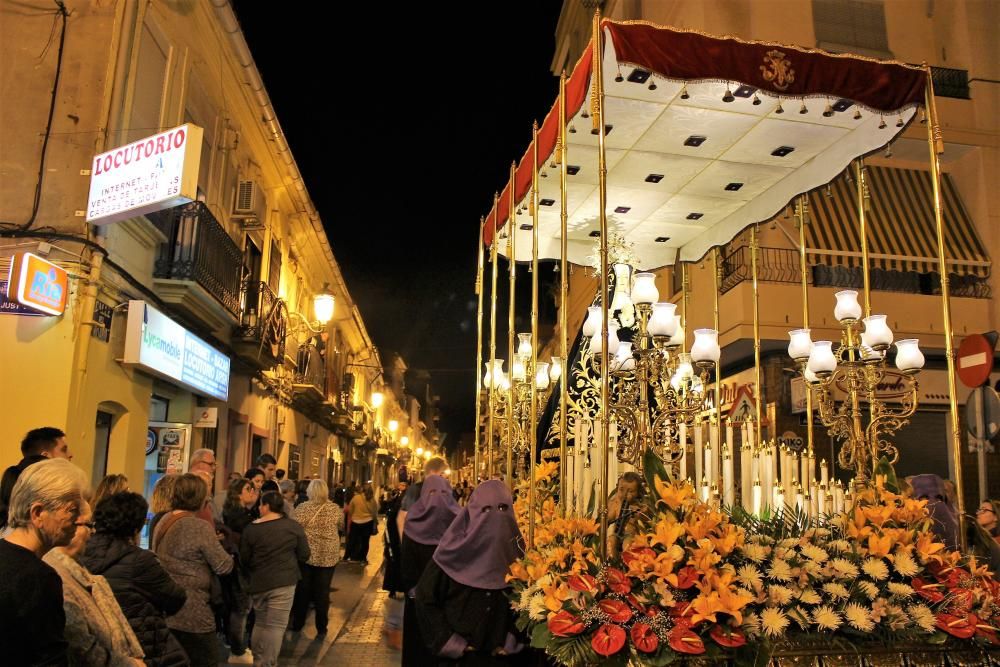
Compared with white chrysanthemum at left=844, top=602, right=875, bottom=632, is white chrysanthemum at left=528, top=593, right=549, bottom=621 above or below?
below

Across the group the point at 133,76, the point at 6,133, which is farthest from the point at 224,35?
the point at 6,133

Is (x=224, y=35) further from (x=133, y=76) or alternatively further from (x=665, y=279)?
(x=665, y=279)

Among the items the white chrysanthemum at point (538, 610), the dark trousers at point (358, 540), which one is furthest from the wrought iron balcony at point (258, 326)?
the white chrysanthemum at point (538, 610)

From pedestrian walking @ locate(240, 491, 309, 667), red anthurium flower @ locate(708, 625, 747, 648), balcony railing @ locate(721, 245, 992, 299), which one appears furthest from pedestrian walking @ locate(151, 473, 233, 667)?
balcony railing @ locate(721, 245, 992, 299)

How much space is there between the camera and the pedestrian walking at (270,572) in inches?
293

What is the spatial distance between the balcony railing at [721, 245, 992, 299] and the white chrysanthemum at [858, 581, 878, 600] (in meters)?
9.99

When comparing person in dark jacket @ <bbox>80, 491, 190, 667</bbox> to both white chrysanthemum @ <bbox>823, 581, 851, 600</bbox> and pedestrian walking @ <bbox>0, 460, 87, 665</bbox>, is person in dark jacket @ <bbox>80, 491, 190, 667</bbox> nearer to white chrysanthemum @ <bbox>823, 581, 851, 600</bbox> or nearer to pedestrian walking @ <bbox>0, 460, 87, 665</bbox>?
pedestrian walking @ <bbox>0, 460, 87, 665</bbox>

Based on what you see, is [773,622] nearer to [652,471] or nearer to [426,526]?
[652,471]

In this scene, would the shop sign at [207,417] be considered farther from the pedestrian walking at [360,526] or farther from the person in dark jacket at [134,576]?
the person in dark jacket at [134,576]

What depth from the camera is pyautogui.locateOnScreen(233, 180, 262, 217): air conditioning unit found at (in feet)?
48.8

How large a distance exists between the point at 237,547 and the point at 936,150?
6.99 meters

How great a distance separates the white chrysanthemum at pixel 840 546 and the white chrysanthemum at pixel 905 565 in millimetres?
234

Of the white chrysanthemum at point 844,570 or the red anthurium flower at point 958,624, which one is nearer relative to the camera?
the red anthurium flower at point 958,624

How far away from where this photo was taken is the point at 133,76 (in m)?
10.2
